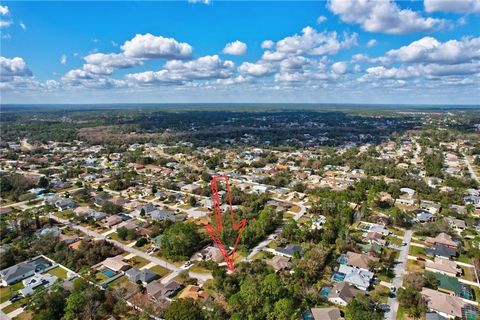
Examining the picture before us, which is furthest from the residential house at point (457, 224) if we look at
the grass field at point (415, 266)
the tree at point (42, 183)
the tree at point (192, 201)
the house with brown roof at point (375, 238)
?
the tree at point (42, 183)

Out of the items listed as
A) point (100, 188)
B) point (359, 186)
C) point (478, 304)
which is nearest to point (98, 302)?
point (478, 304)

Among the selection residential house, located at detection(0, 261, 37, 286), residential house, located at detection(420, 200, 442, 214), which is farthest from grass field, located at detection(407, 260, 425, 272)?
residential house, located at detection(0, 261, 37, 286)

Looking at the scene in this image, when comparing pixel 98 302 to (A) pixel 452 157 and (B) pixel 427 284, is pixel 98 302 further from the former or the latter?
(A) pixel 452 157

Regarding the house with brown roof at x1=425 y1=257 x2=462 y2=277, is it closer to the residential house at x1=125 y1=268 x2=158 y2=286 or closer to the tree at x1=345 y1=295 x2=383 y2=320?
the tree at x1=345 y1=295 x2=383 y2=320

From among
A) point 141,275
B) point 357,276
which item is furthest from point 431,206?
point 141,275

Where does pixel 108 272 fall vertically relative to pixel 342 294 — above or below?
below

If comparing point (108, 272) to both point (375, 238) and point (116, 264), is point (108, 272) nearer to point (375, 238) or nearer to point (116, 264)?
point (116, 264)
